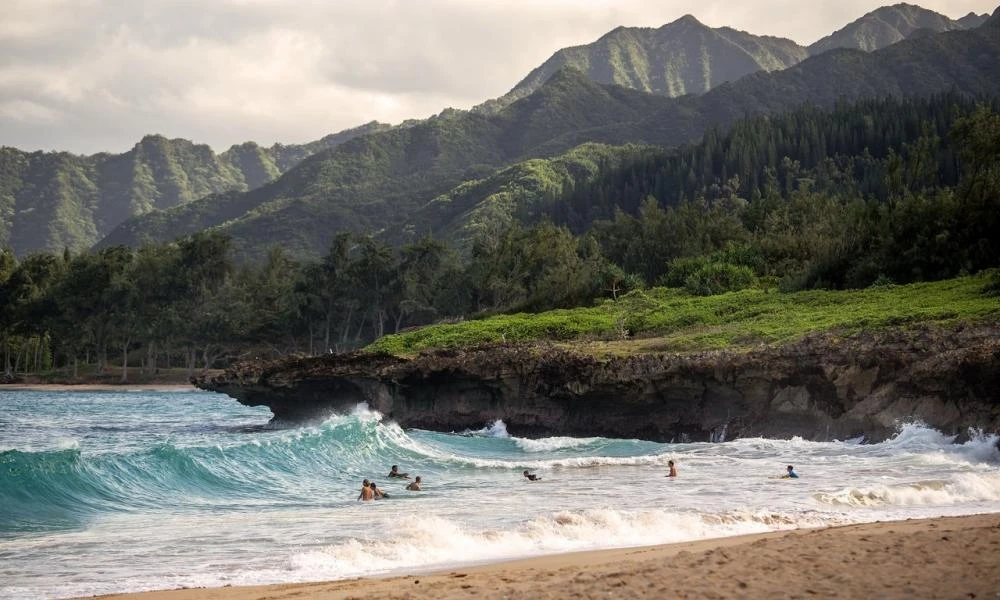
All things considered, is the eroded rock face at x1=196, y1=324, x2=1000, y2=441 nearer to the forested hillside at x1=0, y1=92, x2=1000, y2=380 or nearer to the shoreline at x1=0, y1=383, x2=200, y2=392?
the forested hillside at x1=0, y1=92, x2=1000, y2=380

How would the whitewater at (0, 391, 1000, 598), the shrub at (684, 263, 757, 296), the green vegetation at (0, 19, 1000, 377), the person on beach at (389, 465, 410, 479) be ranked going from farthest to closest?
the shrub at (684, 263, 757, 296) → the green vegetation at (0, 19, 1000, 377) → the person on beach at (389, 465, 410, 479) → the whitewater at (0, 391, 1000, 598)

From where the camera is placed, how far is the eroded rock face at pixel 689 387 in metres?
25.7

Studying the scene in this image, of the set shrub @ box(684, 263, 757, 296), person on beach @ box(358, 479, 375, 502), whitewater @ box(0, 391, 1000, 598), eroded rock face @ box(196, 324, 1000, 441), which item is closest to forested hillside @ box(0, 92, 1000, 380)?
shrub @ box(684, 263, 757, 296)

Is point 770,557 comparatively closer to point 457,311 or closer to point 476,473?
point 476,473

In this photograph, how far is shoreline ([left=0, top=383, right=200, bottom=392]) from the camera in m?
86.4

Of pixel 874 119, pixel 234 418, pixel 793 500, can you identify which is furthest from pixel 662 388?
pixel 874 119

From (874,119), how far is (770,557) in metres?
124

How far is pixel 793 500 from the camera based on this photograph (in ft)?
62.6

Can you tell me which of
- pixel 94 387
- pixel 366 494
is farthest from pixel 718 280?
pixel 94 387

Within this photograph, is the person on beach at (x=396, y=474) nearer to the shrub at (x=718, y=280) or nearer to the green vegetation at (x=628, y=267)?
the green vegetation at (x=628, y=267)

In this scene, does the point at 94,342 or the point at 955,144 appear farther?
the point at 94,342

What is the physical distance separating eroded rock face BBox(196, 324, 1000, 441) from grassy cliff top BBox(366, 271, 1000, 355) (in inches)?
78.1

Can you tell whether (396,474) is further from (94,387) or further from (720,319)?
(94,387)

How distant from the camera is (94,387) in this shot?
88.8m
